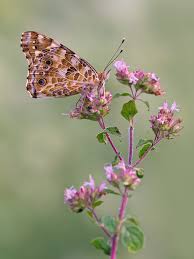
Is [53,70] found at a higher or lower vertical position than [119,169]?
higher

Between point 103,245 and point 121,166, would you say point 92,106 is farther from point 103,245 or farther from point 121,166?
point 103,245

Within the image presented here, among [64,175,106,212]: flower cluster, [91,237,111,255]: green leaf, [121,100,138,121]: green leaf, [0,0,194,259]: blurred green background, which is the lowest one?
[91,237,111,255]: green leaf

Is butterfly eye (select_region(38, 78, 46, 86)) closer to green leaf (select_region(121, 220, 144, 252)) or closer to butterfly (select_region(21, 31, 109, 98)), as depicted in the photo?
butterfly (select_region(21, 31, 109, 98))

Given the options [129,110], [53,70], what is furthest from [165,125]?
[53,70]

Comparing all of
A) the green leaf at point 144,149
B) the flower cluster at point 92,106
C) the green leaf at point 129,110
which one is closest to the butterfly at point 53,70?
the flower cluster at point 92,106

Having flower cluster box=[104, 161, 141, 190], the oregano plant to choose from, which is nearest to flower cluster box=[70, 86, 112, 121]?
the oregano plant

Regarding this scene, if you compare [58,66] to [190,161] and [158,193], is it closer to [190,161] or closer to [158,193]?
[158,193]
